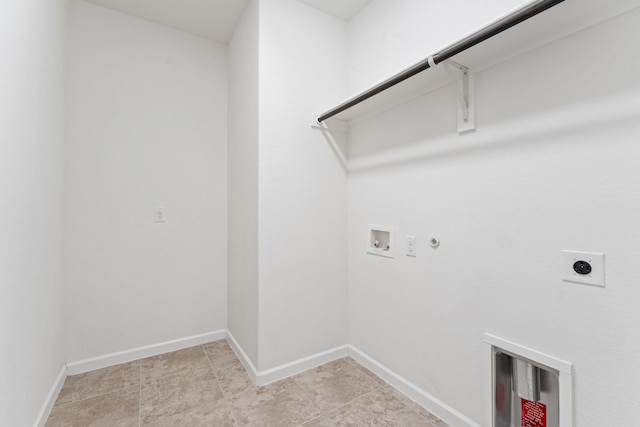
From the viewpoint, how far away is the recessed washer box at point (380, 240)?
6.02 ft

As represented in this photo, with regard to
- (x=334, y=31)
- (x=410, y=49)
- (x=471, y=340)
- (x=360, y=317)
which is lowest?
(x=360, y=317)

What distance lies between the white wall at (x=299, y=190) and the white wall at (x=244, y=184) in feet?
0.25

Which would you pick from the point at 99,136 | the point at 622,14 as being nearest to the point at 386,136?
the point at 622,14

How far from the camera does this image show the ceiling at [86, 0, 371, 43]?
2016 millimetres

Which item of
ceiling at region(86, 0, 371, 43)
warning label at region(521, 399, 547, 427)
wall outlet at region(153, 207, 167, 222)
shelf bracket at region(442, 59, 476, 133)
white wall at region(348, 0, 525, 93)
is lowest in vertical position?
warning label at region(521, 399, 547, 427)

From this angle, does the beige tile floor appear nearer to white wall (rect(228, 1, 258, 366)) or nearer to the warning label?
white wall (rect(228, 1, 258, 366))

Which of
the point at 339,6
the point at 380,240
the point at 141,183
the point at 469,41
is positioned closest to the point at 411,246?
the point at 380,240

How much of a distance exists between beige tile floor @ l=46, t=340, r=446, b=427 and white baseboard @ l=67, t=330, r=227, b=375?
0.06 metres

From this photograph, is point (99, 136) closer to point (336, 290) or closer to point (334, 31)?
point (334, 31)

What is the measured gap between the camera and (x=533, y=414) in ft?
3.98

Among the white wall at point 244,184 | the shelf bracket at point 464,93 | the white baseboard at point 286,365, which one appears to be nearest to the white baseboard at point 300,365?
the white baseboard at point 286,365

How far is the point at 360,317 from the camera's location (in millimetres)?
2096

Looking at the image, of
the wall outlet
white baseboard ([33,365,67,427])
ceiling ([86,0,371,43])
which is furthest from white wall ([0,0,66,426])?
the wall outlet

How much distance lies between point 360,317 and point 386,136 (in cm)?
128
